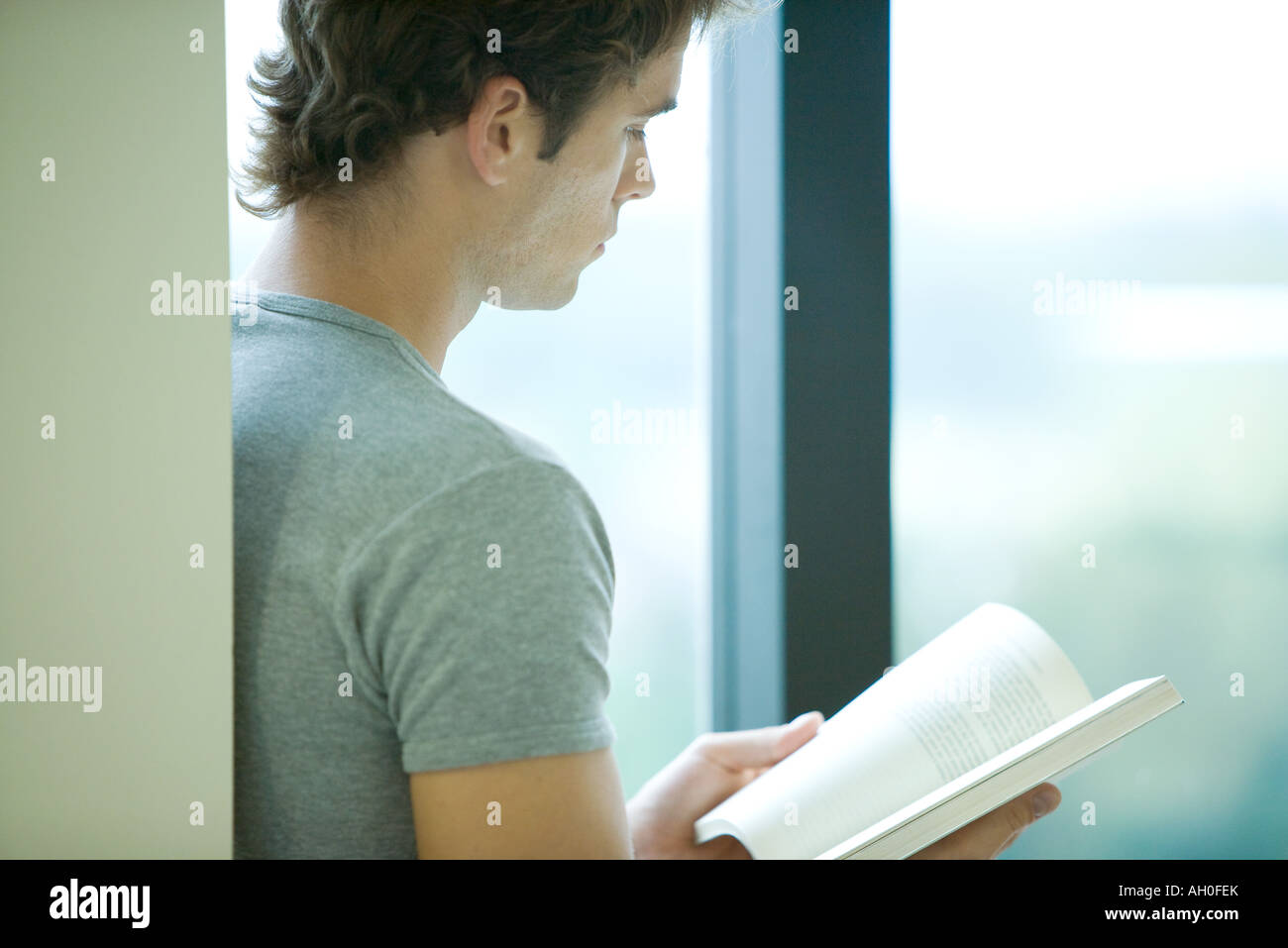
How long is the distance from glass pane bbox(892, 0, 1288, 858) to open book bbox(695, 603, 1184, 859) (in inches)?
14.9

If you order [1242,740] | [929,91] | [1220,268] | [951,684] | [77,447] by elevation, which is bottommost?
[1242,740]

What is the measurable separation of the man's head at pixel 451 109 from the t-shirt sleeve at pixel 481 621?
217 millimetres

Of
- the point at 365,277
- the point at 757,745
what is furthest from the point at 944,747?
the point at 365,277

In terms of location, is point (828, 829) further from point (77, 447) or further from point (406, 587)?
point (77, 447)

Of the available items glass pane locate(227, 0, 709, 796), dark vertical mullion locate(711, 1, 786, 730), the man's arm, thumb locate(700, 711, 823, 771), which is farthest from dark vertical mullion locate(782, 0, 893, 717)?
the man's arm

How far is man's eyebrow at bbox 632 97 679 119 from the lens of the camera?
700 millimetres

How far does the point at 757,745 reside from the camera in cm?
71

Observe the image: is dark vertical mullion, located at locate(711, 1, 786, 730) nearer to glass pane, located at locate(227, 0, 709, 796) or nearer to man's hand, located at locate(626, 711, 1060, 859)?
glass pane, located at locate(227, 0, 709, 796)

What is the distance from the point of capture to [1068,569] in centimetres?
97

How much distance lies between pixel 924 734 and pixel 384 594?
325 millimetres

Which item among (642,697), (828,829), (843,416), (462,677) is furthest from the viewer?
(642,697)

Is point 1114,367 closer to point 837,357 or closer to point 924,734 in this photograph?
point 837,357

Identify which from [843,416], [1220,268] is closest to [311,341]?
[843,416]

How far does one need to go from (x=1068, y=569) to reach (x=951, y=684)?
0.44 meters
